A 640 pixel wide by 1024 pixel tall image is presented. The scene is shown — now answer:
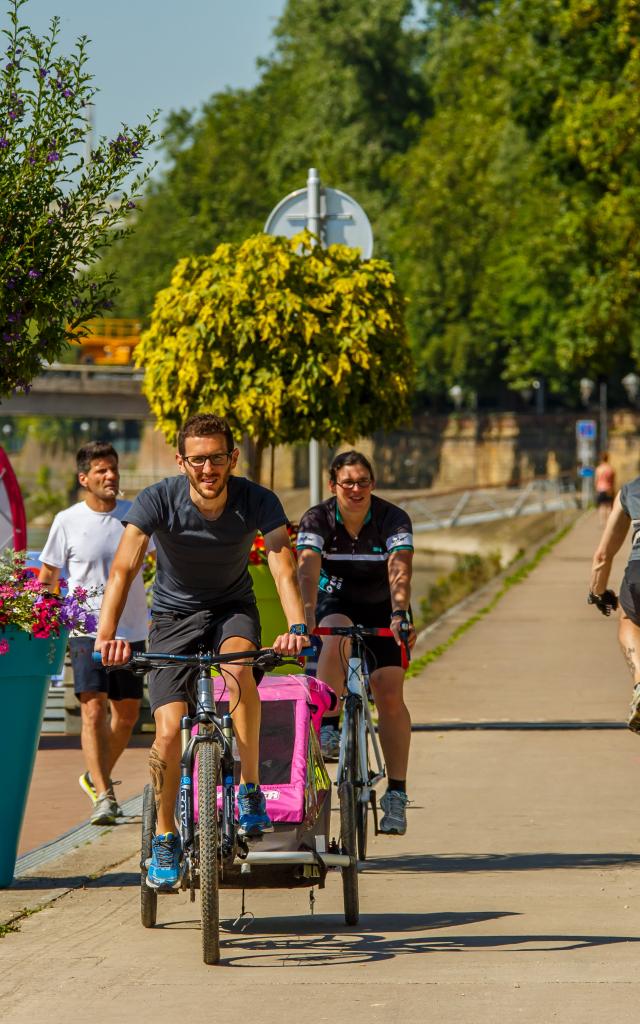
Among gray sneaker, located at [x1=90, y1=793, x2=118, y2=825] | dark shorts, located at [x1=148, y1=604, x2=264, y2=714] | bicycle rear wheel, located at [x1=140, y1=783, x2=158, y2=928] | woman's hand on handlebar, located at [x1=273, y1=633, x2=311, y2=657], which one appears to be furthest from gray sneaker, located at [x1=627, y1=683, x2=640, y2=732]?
gray sneaker, located at [x1=90, y1=793, x2=118, y2=825]

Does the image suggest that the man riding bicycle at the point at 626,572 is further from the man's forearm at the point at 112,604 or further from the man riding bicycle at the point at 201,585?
the man's forearm at the point at 112,604

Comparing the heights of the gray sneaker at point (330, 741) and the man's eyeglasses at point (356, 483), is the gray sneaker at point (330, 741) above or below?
below

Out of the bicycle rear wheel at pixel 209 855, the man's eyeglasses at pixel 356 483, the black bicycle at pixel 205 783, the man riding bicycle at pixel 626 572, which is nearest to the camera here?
the bicycle rear wheel at pixel 209 855

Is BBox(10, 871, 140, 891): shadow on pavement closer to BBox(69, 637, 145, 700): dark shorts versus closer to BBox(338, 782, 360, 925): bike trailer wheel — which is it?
BBox(338, 782, 360, 925): bike trailer wheel

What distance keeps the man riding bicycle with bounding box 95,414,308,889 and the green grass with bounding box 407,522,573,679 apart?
9.83 metres

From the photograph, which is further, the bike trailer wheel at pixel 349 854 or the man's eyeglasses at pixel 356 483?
the man's eyeglasses at pixel 356 483

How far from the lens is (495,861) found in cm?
805

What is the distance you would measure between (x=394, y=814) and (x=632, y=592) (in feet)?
4.59

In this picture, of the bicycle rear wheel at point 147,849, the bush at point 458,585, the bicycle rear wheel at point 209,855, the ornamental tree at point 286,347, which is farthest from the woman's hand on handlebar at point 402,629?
the bush at point 458,585

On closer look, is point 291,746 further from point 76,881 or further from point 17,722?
point 76,881

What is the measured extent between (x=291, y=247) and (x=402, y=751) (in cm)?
848

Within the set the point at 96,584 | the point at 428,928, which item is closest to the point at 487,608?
the point at 96,584

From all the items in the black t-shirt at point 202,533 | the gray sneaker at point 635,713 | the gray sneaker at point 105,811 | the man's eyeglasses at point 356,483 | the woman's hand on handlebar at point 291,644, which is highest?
the man's eyeglasses at point 356,483

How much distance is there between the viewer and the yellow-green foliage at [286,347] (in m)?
15.8
